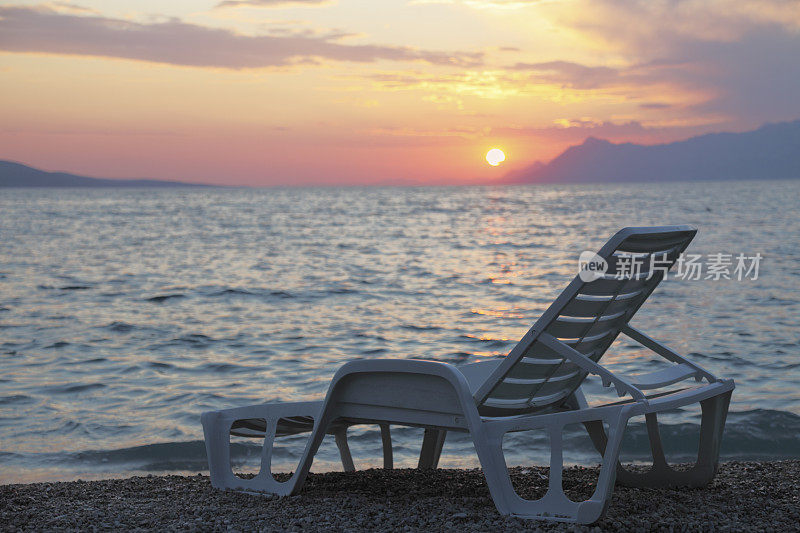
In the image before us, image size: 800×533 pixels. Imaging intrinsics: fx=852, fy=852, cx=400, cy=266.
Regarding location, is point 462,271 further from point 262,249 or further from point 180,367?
A: point 180,367

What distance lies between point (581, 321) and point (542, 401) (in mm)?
638

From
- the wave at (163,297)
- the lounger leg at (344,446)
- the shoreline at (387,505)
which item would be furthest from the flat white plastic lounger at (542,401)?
the wave at (163,297)

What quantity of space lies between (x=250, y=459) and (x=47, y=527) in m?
2.99

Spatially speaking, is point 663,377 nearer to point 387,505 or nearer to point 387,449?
point 387,505

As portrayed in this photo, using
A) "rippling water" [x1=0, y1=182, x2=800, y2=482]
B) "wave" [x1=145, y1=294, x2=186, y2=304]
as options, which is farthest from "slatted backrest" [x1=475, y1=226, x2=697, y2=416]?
"wave" [x1=145, y1=294, x2=186, y2=304]

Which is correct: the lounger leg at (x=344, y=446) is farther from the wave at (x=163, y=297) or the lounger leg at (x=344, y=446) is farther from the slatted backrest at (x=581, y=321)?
the wave at (x=163, y=297)

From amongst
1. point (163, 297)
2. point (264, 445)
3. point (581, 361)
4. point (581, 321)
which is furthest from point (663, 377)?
point (163, 297)

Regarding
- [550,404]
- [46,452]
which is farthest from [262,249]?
[550,404]

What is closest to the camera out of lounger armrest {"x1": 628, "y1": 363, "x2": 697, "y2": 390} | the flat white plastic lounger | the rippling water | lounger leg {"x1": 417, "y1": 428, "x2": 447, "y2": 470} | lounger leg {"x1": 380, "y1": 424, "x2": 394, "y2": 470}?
the flat white plastic lounger

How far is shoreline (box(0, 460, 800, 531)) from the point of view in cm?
390

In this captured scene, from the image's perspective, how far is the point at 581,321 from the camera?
4137 mm

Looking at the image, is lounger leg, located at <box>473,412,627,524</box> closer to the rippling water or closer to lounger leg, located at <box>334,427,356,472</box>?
lounger leg, located at <box>334,427,356,472</box>

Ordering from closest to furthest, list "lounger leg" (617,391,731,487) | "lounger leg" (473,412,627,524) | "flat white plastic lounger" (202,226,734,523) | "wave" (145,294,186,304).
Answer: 1. "lounger leg" (473,412,627,524)
2. "flat white plastic lounger" (202,226,734,523)
3. "lounger leg" (617,391,731,487)
4. "wave" (145,294,186,304)

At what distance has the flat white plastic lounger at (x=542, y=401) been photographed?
3783 millimetres
